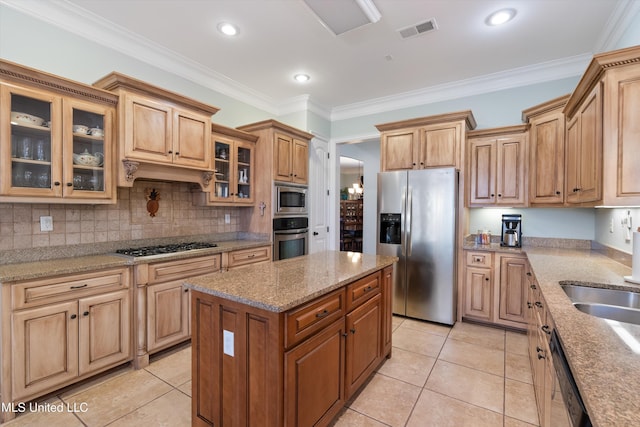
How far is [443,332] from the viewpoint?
3201mm

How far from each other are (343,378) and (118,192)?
100 inches

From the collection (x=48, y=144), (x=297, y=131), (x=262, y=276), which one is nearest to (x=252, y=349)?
(x=262, y=276)

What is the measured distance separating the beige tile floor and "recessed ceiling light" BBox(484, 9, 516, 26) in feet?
9.58

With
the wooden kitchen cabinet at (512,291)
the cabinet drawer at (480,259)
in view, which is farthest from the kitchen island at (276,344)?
the wooden kitchen cabinet at (512,291)

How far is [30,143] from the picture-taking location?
6.93 ft

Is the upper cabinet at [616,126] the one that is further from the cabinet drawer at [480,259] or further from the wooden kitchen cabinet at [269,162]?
the wooden kitchen cabinet at [269,162]

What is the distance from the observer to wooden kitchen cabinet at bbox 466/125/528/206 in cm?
331

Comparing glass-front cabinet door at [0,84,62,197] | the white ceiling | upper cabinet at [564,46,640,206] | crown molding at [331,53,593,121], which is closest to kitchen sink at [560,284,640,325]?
upper cabinet at [564,46,640,206]

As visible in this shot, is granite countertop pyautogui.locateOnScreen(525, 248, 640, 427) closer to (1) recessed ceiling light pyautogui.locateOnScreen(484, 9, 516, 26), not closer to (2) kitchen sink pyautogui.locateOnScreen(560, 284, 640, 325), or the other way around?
(2) kitchen sink pyautogui.locateOnScreen(560, 284, 640, 325)

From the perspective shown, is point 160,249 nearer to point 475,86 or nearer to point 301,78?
point 301,78

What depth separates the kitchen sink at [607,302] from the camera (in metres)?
1.52

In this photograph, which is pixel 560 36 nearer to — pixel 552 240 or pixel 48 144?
pixel 552 240

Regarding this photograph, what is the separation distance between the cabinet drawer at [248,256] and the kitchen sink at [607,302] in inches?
109

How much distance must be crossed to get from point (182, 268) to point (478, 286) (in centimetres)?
313
